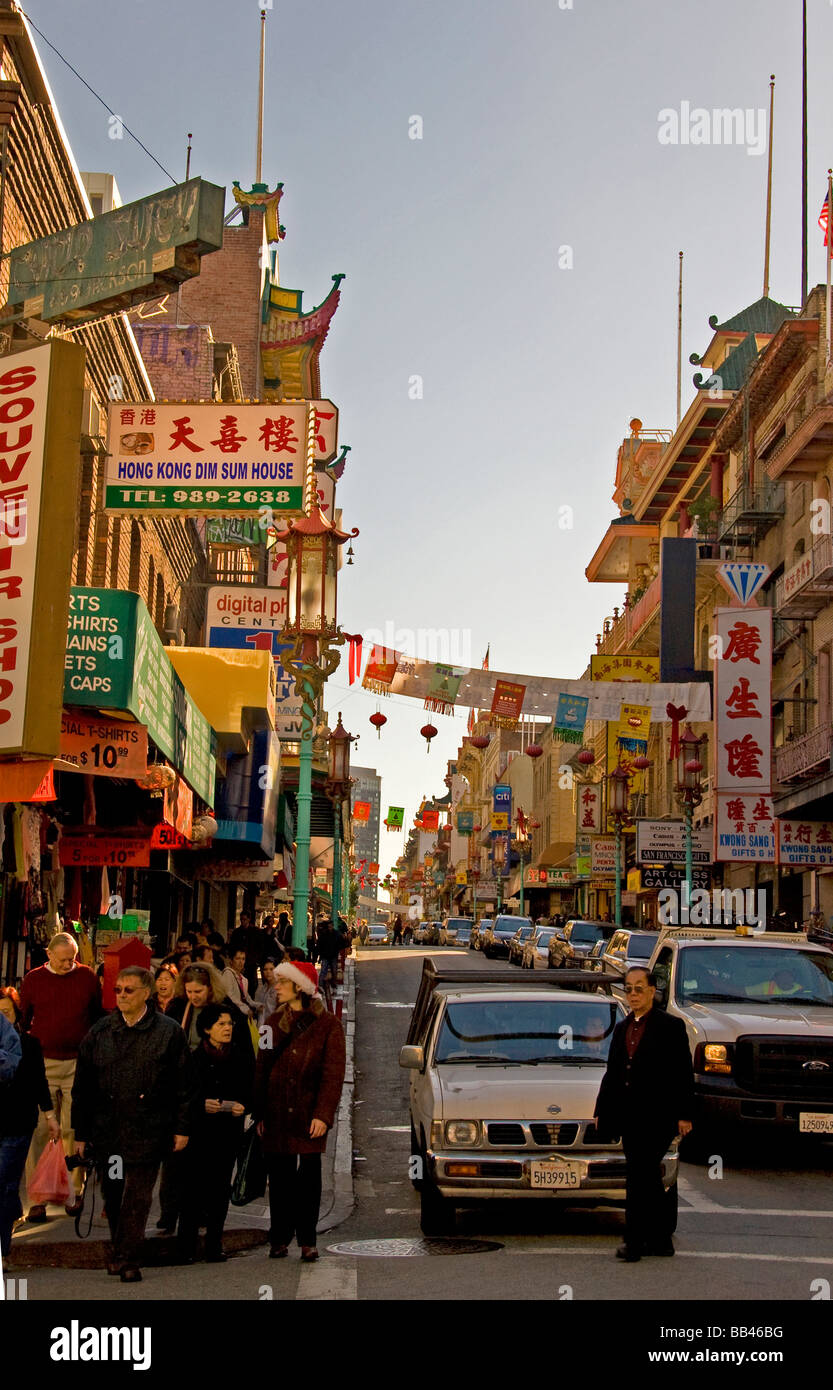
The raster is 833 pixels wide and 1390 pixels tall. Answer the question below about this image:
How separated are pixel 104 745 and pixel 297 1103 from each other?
682 cm

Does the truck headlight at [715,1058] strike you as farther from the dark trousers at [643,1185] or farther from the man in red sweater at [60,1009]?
the man in red sweater at [60,1009]

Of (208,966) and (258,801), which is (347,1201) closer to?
(208,966)

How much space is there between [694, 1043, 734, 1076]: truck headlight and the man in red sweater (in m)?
5.09

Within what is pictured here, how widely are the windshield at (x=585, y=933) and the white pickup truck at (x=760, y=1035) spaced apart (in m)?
25.4

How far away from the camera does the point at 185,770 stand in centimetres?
2002

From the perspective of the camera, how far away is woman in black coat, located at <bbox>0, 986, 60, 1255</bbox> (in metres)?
8.70

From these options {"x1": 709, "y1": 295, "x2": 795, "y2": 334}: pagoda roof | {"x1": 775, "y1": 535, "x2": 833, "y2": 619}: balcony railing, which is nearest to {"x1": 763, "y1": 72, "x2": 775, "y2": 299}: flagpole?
{"x1": 709, "y1": 295, "x2": 795, "y2": 334}: pagoda roof

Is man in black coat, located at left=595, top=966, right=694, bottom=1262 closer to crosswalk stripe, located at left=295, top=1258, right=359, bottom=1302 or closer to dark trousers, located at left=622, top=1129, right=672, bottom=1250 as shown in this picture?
dark trousers, located at left=622, top=1129, right=672, bottom=1250

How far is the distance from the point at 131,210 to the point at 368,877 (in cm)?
18554

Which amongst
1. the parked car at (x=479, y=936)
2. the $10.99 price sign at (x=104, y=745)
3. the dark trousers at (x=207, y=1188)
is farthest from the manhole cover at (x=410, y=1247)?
the parked car at (x=479, y=936)

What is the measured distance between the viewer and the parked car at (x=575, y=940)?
126 ft

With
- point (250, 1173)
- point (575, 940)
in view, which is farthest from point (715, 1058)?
point (575, 940)

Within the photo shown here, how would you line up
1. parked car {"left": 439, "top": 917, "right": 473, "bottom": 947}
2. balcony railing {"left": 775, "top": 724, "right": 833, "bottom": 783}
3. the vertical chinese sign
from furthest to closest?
parked car {"left": 439, "top": 917, "right": 473, "bottom": 947}
the vertical chinese sign
balcony railing {"left": 775, "top": 724, "right": 833, "bottom": 783}
